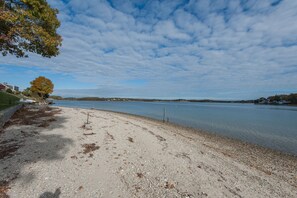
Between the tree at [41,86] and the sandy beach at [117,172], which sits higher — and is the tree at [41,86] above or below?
above

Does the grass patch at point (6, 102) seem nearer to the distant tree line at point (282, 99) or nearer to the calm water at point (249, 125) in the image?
the calm water at point (249, 125)

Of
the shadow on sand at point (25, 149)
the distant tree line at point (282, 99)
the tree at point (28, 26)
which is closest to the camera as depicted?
the shadow on sand at point (25, 149)

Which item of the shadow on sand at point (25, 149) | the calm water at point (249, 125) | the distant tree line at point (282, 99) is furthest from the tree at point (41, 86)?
the distant tree line at point (282, 99)

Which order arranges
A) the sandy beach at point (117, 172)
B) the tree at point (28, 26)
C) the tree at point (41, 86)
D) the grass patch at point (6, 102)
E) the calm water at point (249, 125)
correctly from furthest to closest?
the tree at point (41, 86) < the grass patch at point (6, 102) < the calm water at point (249, 125) < the tree at point (28, 26) < the sandy beach at point (117, 172)

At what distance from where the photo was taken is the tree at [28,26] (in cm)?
905

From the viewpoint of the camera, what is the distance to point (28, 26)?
375 inches

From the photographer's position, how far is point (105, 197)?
5.83m

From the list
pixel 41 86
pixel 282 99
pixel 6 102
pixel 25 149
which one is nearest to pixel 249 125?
pixel 25 149

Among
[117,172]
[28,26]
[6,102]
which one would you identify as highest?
[28,26]

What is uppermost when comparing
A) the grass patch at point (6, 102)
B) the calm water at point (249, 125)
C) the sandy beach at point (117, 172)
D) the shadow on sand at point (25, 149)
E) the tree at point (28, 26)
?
the tree at point (28, 26)

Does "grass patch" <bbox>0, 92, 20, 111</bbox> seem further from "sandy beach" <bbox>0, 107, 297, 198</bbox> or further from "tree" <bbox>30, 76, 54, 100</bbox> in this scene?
"tree" <bbox>30, 76, 54, 100</bbox>

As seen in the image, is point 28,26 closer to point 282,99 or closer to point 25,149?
point 25,149

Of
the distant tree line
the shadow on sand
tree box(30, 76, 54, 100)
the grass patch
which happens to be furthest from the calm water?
the distant tree line

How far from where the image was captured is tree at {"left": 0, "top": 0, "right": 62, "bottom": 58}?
9.05 meters
